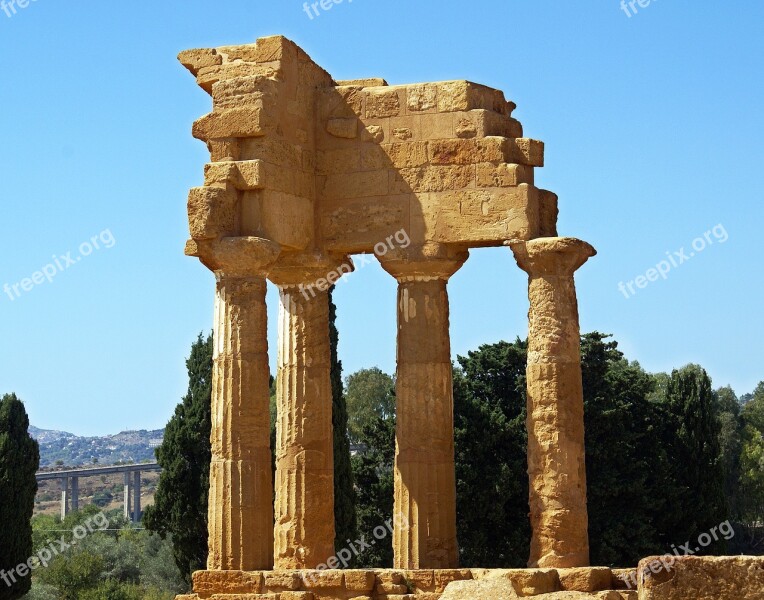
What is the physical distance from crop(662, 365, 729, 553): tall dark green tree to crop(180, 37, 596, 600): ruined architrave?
885 inches

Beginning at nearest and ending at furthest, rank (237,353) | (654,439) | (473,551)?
(237,353) < (473,551) < (654,439)

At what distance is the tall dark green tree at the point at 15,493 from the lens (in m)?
45.9

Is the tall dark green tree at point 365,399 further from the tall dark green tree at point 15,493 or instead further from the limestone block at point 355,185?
the limestone block at point 355,185

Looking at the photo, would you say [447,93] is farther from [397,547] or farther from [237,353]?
[397,547]

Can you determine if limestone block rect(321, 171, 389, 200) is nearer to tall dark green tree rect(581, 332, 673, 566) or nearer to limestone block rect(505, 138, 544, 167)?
limestone block rect(505, 138, 544, 167)

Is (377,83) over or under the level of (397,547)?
over

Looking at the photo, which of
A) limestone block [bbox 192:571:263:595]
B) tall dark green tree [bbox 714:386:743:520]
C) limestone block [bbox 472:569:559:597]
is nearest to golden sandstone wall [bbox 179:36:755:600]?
limestone block [bbox 192:571:263:595]

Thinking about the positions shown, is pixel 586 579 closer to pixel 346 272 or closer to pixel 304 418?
pixel 304 418

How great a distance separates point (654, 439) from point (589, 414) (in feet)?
12.2

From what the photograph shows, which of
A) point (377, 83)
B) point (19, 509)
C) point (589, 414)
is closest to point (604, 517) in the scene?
point (589, 414)

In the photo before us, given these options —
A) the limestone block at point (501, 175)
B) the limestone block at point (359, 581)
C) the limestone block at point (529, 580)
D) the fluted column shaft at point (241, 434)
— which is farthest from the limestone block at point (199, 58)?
the limestone block at point (529, 580)

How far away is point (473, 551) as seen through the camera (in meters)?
46.5

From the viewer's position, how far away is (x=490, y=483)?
46594 mm

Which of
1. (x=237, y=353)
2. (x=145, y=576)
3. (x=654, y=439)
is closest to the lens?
(x=237, y=353)
